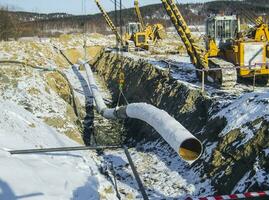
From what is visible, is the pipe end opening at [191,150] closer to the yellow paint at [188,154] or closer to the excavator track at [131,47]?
the yellow paint at [188,154]

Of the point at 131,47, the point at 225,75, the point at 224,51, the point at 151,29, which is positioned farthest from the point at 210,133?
the point at 151,29

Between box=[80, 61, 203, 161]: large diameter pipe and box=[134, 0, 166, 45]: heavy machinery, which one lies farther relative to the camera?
box=[134, 0, 166, 45]: heavy machinery

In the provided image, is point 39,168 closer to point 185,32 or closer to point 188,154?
point 188,154

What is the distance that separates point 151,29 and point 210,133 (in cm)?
3113

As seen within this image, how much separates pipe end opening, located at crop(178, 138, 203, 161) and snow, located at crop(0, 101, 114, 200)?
91.7 inches

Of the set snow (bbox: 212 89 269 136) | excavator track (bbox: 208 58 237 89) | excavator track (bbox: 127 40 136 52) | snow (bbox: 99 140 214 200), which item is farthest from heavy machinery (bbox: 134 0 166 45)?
snow (bbox: 212 89 269 136)

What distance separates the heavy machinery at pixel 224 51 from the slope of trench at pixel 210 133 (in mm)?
1535

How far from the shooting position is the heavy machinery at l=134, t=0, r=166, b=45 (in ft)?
138

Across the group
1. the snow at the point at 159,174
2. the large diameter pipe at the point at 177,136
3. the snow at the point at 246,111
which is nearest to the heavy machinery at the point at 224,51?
the snow at the point at 246,111

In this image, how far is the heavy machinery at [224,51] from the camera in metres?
17.2

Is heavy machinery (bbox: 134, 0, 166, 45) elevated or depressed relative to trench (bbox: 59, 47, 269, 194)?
elevated

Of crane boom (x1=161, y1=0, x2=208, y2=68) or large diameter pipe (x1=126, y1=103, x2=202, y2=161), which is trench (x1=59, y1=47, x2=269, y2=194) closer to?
crane boom (x1=161, y1=0, x2=208, y2=68)

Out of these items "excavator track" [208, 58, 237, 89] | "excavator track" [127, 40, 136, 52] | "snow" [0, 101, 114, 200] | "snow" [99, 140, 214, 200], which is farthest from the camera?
"excavator track" [127, 40, 136, 52]

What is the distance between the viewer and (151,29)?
4316 cm
